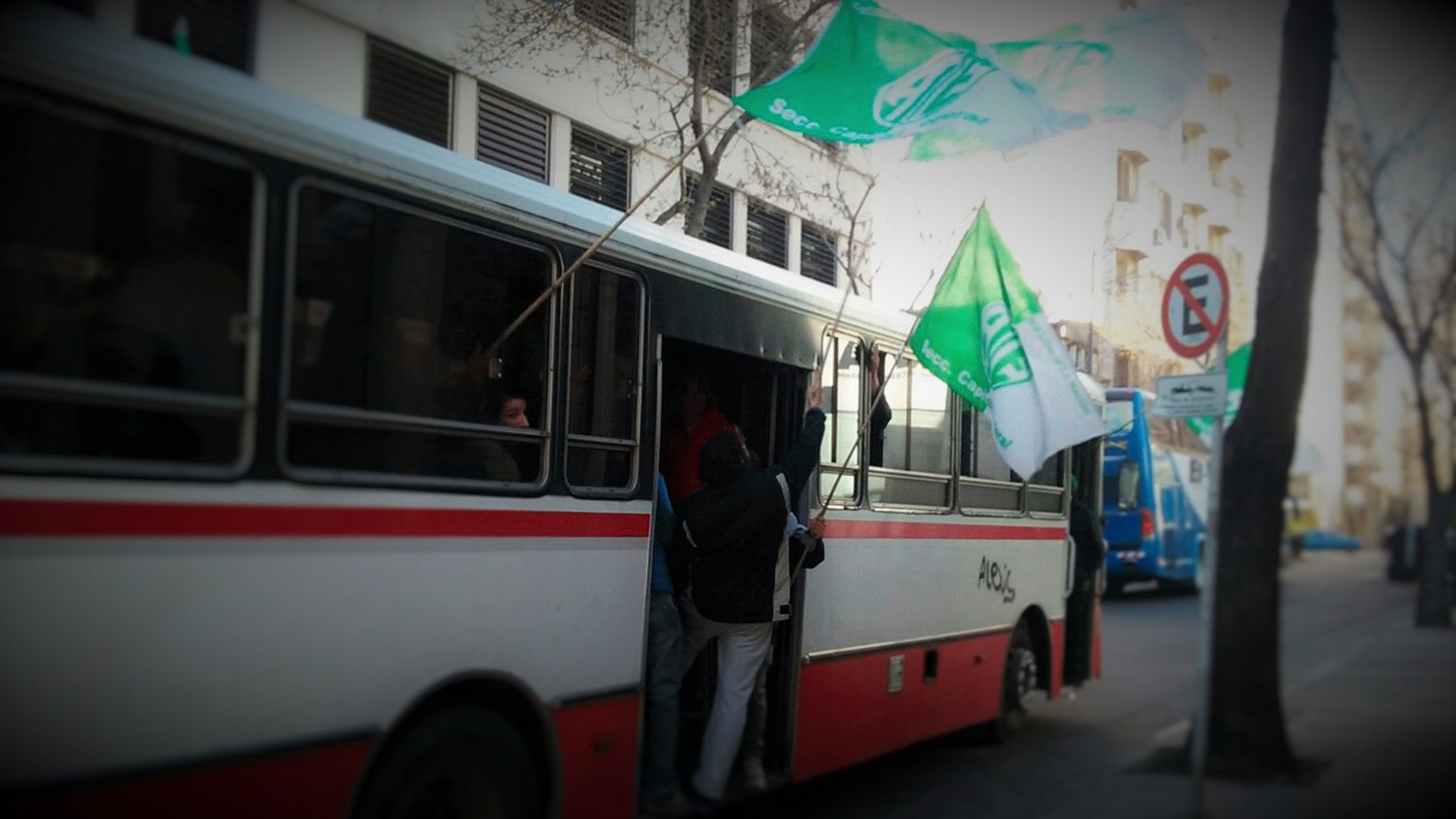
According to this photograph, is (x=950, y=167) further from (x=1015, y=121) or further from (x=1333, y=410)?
(x=1333, y=410)

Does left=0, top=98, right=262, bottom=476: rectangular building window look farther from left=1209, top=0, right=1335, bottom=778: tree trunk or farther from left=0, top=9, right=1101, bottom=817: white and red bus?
left=1209, top=0, right=1335, bottom=778: tree trunk

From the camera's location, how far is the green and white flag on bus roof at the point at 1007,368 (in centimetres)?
725

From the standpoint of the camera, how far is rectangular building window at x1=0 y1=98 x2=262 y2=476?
3.23 meters

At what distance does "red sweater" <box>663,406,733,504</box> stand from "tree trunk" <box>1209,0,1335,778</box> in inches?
130

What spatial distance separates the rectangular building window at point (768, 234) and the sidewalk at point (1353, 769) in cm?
1033

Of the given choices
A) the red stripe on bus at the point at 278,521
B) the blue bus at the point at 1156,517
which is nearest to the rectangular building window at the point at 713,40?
the blue bus at the point at 1156,517

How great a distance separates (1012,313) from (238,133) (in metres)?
4.84

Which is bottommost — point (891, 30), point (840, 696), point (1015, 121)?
point (840, 696)

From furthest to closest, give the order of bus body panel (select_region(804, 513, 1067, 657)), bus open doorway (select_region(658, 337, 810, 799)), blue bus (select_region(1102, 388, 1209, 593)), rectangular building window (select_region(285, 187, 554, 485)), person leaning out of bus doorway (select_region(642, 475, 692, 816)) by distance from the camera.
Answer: blue bus (select_region(1102, 388, 1209, 593)) → bus body panel (select_region(804, 513, 1067, 657)) → bus open doorway (select_region(658, 337, 810, 799)) → person leaning out of bus doorway (select_region(642, 475, 692, 816)) → rectangular building window (select_region(285, 187, 554, 485))

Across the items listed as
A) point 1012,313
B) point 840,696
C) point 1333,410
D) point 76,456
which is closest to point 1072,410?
point 1012,313

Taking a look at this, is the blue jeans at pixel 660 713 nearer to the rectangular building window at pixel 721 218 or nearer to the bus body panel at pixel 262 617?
the bus body panel at pixel 262 617

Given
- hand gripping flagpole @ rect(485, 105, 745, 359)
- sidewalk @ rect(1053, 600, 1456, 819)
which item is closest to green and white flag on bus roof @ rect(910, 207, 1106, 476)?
sidewalk @ rect(1053, 600, 1456, 819)

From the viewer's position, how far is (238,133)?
148 inches

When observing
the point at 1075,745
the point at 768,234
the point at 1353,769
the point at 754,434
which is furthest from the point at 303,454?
the point at 768,234
